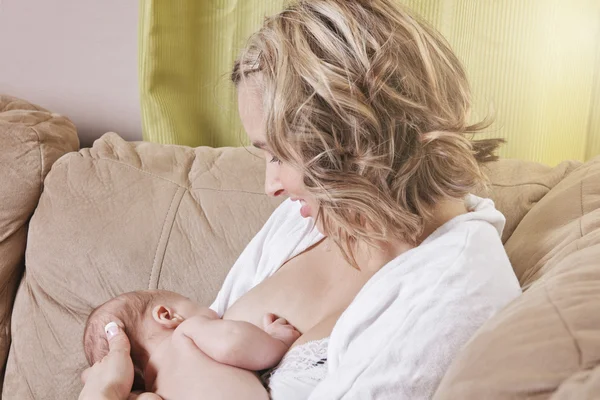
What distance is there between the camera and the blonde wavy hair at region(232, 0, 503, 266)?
1040 mm

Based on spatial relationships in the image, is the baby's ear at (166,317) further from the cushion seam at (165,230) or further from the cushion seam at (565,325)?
the cushion seam at (565,325)

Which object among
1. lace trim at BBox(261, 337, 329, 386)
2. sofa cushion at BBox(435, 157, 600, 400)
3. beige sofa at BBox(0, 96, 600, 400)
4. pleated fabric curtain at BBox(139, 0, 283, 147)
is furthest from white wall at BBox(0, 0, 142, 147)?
sofa cushion at BBox(435, 157, 600, 400)

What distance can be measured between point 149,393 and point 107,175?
73cm

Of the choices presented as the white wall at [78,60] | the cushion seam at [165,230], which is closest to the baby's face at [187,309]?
the cushion seam at [165,230]

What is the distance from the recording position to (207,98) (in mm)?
2145

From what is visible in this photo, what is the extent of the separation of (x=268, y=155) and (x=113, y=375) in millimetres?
446

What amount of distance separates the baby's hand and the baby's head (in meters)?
0.19

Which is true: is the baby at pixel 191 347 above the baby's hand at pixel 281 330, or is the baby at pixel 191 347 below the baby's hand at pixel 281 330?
below

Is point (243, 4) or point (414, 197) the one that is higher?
point (243, 4)

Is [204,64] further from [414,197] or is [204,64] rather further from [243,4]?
[414,197]

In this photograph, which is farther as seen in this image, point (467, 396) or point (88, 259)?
point (88, 259)

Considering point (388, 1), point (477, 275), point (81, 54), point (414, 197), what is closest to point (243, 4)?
point (81, 54)

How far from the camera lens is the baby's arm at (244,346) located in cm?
114

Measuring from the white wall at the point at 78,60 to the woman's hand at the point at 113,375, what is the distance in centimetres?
111
